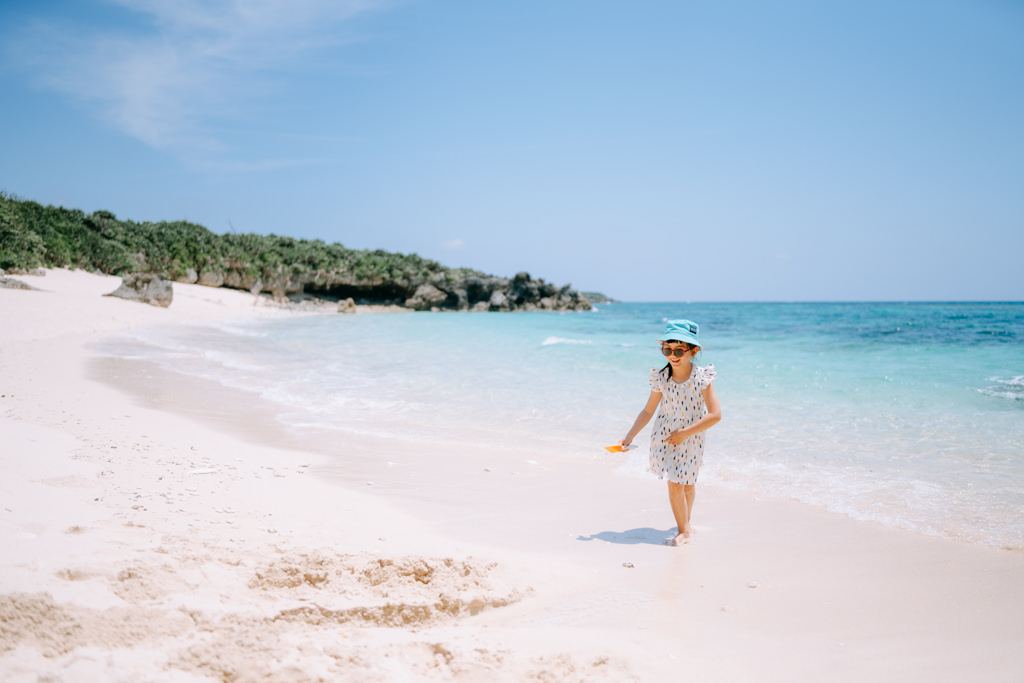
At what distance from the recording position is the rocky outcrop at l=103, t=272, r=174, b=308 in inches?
1035

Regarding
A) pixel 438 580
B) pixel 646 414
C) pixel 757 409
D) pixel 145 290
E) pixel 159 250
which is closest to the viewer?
pixel 438 580

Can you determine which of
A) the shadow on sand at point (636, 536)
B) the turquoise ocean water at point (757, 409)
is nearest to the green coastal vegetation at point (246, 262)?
the turquoise ocean water at point (757, 409)

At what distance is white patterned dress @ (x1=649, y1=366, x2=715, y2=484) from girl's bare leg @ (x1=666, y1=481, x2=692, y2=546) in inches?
2.7

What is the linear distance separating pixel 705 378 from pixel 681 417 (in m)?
0.34

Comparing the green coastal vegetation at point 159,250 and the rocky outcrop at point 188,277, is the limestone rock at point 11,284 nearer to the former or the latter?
the green coastal vegetation at point 159,250

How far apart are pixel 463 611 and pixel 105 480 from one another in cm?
274

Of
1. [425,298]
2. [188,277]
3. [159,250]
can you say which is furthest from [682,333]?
[425,298]

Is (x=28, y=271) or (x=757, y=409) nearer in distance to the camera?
(x=757, y=409)

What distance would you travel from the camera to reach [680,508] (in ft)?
13.1

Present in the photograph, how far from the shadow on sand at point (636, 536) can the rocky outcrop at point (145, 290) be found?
28704 mm

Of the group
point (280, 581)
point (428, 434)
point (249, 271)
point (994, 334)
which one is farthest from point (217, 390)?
point (249, 271)

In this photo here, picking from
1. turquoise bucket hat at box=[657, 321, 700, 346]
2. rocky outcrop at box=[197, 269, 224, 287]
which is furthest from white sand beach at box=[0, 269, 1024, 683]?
rocky outcrop at box=[197, 269, 224, 287]

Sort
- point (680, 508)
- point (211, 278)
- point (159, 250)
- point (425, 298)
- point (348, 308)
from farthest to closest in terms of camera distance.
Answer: point (425, 298) → point (348, 308) → point (211, 278) → point (159, 250) → point (680, 508)

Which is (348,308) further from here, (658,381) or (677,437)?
(677,437)
